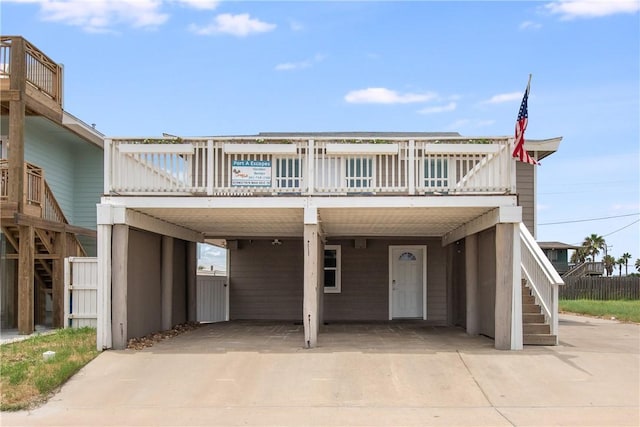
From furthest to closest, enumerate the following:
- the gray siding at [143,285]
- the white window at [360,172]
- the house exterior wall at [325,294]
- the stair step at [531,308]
A: the house exterior wall at [325,294], the stair step at [531,308], the gray siding at [143,285], the white window at [360,172]

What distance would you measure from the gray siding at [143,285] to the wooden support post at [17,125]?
317 centimetres

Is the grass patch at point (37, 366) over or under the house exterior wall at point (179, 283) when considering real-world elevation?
under

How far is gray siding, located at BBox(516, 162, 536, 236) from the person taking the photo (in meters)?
19.0

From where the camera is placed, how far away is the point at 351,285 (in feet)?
64.6

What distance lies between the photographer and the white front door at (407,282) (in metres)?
19.6

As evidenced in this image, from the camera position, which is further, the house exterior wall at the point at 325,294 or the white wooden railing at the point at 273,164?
the house exterior wall at the point at 325,294

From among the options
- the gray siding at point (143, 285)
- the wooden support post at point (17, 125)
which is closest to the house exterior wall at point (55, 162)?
the wooden support post at point (17, 125)

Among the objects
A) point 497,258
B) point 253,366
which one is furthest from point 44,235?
point 497,258

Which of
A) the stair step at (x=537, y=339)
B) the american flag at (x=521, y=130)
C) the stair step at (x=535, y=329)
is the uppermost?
the american flag at (x=521, y=130)

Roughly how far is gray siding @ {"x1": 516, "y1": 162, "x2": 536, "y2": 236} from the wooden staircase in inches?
234

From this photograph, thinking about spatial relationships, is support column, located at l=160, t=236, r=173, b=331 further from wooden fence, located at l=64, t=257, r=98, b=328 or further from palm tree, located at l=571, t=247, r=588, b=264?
palm tree, located at l=571, t=247, r=588, b=264

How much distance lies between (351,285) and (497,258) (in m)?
7.81

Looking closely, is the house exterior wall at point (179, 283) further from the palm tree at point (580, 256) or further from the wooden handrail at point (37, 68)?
the palm tree at point (580, 256)

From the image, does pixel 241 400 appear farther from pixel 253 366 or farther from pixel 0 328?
pixel 0 328
